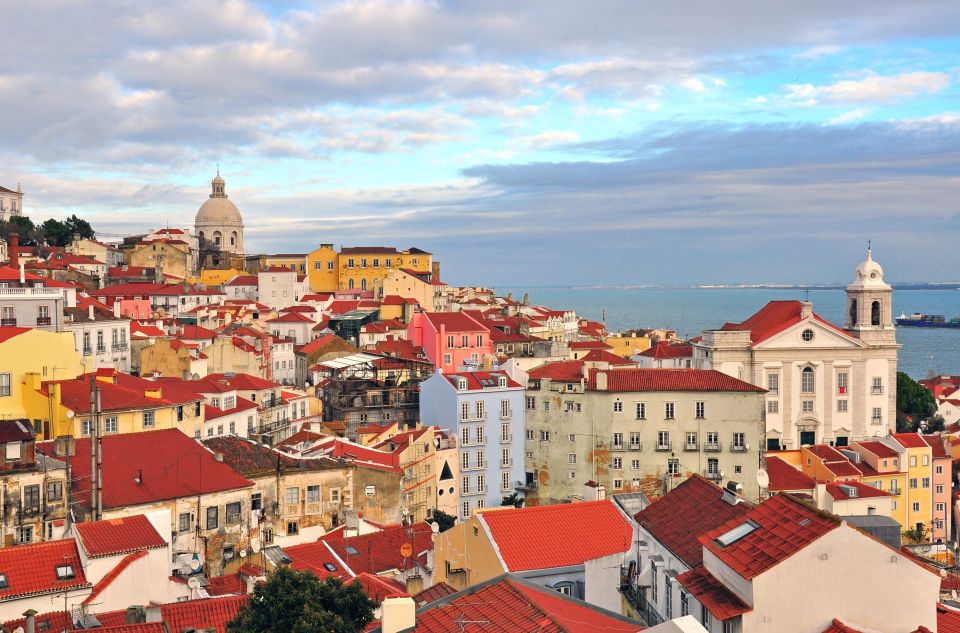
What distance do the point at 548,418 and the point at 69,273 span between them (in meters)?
40.4

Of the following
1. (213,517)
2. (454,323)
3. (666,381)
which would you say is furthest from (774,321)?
(213,517)

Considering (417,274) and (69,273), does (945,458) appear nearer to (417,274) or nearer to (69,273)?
(417,274)

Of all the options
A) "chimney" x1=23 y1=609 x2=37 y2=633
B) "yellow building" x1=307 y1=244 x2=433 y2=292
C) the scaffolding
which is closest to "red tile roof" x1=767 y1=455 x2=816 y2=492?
the scaffolding

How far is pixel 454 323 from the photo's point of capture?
199 feet

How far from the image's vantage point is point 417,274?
8469 cm

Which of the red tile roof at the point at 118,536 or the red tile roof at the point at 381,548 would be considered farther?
the red tile roof at the point at 381,548

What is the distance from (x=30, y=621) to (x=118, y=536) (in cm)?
383

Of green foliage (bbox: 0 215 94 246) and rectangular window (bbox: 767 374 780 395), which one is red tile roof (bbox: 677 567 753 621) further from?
green foliage (bbox: 0 215 94 246)

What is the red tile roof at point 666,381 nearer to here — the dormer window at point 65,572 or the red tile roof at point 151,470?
the red tile roof at point 151,470

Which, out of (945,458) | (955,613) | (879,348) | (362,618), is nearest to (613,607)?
(362,618)

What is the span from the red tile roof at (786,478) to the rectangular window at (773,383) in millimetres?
13717

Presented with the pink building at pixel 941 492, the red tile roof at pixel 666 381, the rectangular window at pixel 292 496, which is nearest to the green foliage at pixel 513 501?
the red tile roof at pixel 666 381

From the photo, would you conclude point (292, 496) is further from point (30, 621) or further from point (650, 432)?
point (650, 432)

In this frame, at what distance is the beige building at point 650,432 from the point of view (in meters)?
42.8
